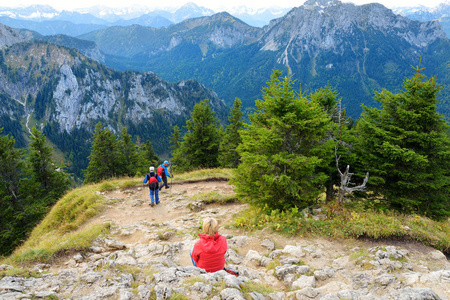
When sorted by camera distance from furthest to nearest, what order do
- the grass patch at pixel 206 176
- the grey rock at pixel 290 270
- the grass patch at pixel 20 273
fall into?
the grass patch at pixel 206 176, the grey rock at pixel 290 270, the grass patch at pixel 20 273

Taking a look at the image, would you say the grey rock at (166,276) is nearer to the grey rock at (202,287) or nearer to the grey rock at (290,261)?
the grey rock at (202,287)

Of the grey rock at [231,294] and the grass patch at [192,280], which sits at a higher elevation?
the grey rock at [231,294]

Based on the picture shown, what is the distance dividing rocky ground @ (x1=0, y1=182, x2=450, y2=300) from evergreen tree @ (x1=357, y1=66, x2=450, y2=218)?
5.73 m

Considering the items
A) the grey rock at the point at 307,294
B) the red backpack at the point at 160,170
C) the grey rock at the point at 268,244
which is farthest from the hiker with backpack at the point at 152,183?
the grey rock at the point at 307,294

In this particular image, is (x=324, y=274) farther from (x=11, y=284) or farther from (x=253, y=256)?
(x=11, y=284)

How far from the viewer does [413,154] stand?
11727mm

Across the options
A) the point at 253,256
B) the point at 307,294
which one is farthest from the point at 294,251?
the point at 307,294

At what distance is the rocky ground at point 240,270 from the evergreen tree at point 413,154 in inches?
226

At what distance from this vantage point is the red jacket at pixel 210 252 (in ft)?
18.9

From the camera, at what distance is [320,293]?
5.30m

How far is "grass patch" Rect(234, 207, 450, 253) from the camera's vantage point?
8.39 m

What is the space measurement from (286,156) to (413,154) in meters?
7.06

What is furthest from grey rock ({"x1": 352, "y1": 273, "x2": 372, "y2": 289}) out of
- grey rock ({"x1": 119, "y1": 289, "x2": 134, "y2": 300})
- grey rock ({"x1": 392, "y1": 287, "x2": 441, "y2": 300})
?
grey rock ({"x1": 119, "y1": 289, "x2": 134, "y2": 300})

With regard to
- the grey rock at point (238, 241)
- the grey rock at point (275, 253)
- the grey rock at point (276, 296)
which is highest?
the grey rock at point (276, 296)
